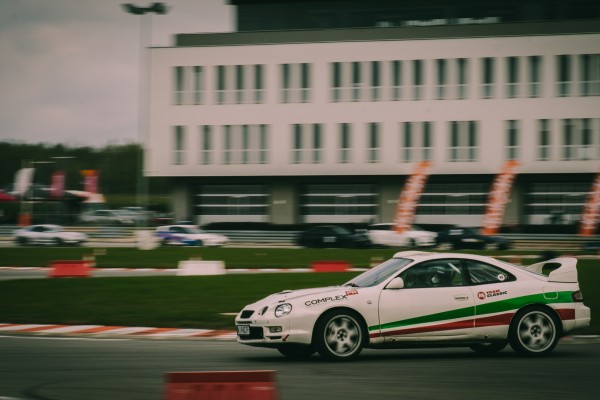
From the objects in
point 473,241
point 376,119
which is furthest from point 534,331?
point 376,119

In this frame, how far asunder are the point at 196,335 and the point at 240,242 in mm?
37804

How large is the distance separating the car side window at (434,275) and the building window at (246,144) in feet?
154

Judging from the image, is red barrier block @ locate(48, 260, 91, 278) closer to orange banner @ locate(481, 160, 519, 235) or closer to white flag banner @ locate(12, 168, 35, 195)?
orange banner @ locate(481, 160, 519, 235)

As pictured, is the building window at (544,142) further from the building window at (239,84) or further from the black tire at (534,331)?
the black tire at (534,331)

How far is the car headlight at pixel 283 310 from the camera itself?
11.4 meters

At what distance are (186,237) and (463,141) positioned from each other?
59.9 ft

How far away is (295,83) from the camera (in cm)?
5841

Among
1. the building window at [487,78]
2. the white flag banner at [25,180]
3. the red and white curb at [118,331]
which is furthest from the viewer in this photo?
the white flag banner at [25,180]

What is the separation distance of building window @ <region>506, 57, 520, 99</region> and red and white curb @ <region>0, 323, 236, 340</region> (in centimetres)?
4276

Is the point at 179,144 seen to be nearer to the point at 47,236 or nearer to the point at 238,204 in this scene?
the point at 238,204

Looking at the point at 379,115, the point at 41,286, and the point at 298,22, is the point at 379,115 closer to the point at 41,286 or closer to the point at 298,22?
the point at 298,22

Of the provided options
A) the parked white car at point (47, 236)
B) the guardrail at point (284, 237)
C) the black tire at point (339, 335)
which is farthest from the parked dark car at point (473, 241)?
the black tire at point (339, 335)

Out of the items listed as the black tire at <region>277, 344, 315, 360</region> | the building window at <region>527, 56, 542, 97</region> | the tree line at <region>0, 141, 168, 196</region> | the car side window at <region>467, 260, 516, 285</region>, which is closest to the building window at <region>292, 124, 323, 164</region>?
the building window at <region>527, 56, 542, 97</region>

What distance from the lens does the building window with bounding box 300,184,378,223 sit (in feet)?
194
